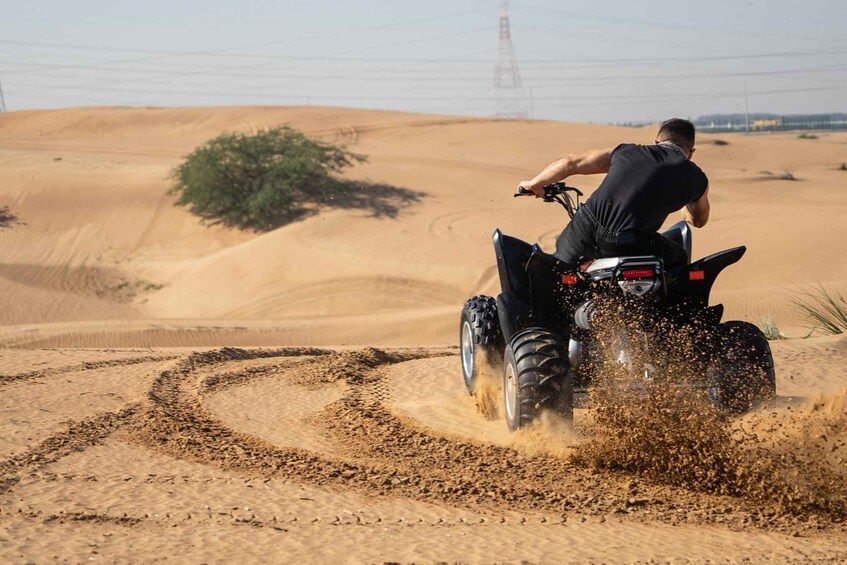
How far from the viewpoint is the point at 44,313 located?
18.4 m

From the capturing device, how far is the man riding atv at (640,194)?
528cm

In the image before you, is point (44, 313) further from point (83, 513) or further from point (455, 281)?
point (83, 513)

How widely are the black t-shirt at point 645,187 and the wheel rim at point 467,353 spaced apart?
2.15 meters

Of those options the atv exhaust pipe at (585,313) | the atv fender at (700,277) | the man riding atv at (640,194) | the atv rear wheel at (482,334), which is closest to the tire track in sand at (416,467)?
the atv rear wheel at (482,334)

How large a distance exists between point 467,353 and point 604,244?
2240 millimetres

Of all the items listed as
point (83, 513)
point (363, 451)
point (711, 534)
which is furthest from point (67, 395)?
point (711, 534)

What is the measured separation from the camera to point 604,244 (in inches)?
213

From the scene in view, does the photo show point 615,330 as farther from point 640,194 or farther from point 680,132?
point 680,132

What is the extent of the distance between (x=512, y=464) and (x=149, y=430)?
229 cm

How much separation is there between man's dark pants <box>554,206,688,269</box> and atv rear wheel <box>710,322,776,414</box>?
0.50 m

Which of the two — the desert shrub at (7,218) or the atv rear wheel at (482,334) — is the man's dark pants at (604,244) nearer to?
the atv rear wheel at (482,334)

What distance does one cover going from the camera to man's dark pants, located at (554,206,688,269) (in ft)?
17.5

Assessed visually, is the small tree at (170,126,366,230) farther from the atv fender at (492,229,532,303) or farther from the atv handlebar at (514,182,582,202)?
the atv fender at (492,229,532,303)

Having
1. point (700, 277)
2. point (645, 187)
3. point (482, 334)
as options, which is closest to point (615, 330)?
point (700, 277)
